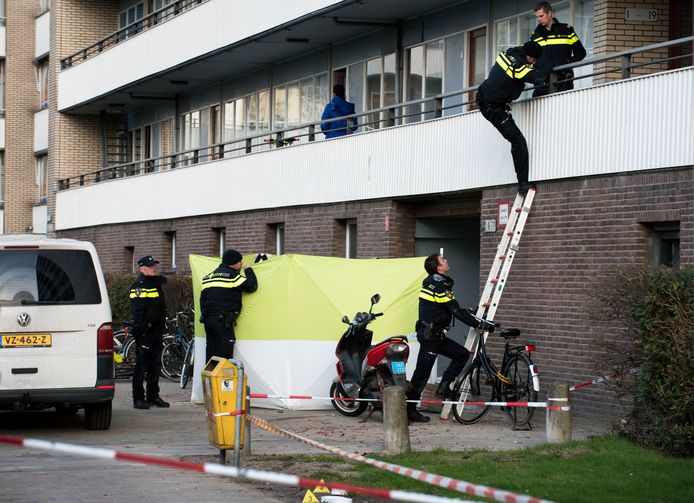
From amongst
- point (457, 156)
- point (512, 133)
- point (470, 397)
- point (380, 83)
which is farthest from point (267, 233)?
point (470, 397)

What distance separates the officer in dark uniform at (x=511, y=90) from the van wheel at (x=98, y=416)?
5.75 m

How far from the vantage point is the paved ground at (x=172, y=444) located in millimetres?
10773

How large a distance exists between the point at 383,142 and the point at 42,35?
1048 inches

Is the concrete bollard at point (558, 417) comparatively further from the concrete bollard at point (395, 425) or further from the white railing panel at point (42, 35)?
the white railing panel at point (42, 35)

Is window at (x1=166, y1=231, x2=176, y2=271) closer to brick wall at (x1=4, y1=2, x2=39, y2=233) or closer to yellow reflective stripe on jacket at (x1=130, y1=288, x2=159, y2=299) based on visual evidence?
yellow reflective stripe on jacket at (x1=130, y1=288, x2=159, y2=299)

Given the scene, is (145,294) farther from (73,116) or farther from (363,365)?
(73,116)

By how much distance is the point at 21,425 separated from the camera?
15914mm

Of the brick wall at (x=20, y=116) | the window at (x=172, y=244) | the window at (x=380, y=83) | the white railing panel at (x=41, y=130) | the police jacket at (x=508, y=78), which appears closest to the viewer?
the police jacket at (x=508, y=78)

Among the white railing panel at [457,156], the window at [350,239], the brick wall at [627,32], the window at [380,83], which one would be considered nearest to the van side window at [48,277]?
the white railing panel at [457,156]

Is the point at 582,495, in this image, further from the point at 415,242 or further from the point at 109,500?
the point at 415,242

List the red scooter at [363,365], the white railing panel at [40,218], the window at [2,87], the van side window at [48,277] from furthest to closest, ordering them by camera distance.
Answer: the window at [2,87], the white railing panel at [40,218], the red scooter at [363,365], the van side window at [48,277]

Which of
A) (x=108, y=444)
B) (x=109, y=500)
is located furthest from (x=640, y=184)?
(x=109, y=500)

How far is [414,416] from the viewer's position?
15641 mm

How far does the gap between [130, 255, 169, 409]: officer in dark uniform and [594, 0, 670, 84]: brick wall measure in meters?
6.50
